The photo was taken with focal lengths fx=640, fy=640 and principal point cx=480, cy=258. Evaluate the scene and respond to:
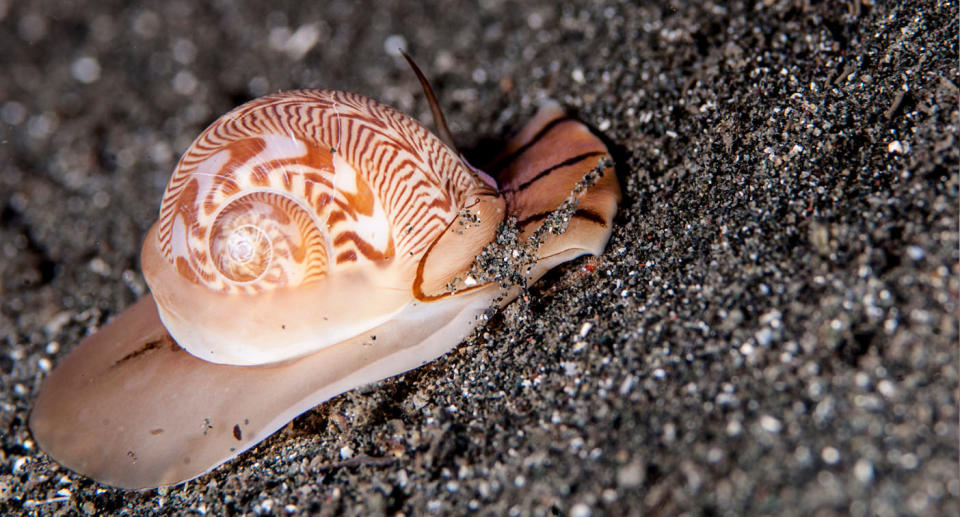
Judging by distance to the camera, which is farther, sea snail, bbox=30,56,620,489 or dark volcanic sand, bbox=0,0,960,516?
sea snail, bbox=30,56,620,489

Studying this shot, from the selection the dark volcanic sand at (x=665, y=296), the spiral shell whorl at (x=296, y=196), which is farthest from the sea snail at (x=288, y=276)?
the dark volcanic sand at (x=665, y=296)

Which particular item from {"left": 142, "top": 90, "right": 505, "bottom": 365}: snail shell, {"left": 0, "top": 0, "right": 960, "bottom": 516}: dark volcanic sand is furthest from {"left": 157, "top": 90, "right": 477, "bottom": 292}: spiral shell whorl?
{"left": 0, "top": 0, "right": 960, "bottom": 516}: dark volcanic sand

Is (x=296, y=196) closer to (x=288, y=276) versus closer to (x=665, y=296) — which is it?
(x=288, y=276)

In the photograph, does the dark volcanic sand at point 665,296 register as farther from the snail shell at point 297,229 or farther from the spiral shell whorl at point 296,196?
the spiral shell whorl at point 296,196

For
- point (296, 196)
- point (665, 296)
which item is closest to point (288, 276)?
point (296, 196)

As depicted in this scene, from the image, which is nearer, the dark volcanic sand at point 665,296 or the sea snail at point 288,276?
the dark volcanic sand at point 665,296

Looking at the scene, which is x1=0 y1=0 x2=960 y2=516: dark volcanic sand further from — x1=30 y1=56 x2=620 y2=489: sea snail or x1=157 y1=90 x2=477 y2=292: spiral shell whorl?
x1=157 y1=90 x2=477 y2=292: spiral shell whorl

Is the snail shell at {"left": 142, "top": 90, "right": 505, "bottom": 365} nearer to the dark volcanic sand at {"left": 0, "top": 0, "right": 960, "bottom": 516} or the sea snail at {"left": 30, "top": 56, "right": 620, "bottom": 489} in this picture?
the sea snail at {"left": 30, "top": 56, "right": 620, "bottom": 489}
